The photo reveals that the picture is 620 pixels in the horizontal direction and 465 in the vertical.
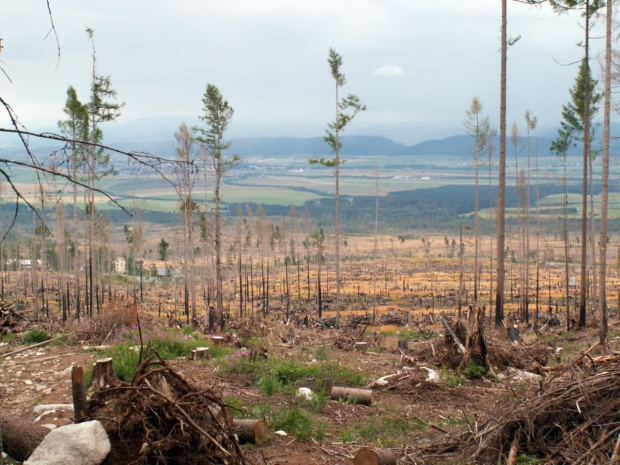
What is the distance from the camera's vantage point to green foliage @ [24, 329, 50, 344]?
11259 mm

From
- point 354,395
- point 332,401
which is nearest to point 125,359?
point 332,401

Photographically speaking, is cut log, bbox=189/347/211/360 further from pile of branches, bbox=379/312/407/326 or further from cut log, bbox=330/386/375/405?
pile of branches, bbox=379/312/407/326

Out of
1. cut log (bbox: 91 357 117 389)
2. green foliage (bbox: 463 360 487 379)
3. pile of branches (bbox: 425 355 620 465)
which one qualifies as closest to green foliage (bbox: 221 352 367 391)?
green foliage (bbox: 463 360 487 379)

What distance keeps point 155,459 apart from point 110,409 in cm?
64

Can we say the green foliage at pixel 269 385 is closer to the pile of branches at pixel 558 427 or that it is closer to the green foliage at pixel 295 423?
the green foliage at pixel 295 423

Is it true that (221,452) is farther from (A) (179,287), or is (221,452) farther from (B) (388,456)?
(A) (179,287)

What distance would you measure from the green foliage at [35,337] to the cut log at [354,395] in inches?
267

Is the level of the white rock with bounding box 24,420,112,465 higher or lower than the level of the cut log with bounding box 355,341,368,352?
higher

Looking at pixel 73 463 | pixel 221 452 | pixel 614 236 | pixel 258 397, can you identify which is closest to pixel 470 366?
pixel 258 397

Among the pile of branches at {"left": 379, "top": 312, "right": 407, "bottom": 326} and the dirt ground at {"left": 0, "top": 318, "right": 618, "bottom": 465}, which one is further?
the pile of branches at {"left": 379, "top": 312, "right": 407, "bottom": 326}

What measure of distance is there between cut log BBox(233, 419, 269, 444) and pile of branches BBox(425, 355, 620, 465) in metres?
1.81

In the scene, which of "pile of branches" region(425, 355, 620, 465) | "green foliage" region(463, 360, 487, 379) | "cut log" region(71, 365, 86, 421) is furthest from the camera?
"green foliage" region(463, 360, 487, 379)

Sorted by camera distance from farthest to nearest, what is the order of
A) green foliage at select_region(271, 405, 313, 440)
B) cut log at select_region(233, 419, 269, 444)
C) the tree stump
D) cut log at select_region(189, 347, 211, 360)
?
1. cut log at select_region(189, 347, 211, 360)
2. the tree stump
3. green foliage at select_region(271, 405, 313, 440)
4. cut log at select_region(233, 419, 269, 444)

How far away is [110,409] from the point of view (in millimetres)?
4711
